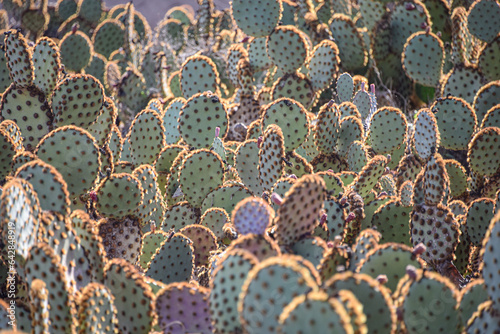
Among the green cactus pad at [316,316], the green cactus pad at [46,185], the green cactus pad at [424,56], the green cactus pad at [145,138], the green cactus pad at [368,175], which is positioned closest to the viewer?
the green cactus pad at [316,316]

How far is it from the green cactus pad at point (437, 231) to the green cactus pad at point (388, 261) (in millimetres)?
784

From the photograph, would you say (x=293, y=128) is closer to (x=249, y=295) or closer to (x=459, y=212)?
(x=459, y=212)

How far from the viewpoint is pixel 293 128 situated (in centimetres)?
427

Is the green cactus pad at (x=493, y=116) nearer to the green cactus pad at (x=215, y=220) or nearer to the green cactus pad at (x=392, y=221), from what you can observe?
the green cactus pad at (x=392, y=221)

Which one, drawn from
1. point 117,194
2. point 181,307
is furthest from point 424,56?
point 181,307

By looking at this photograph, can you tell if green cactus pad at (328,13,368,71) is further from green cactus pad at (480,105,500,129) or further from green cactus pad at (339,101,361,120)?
green cactus pad at (480,105,500,129)

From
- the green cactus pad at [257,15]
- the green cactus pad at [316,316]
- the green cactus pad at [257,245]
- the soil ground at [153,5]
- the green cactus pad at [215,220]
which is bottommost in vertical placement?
the soil ground at [153,5]

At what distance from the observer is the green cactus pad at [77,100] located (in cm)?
374

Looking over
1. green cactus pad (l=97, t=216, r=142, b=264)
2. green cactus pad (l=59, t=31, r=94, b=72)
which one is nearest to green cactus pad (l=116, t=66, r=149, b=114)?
green cactus pad (l=59, t=31, r=94, b=72)

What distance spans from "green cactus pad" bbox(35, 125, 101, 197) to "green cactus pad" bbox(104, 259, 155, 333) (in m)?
0.74

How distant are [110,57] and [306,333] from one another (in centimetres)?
765

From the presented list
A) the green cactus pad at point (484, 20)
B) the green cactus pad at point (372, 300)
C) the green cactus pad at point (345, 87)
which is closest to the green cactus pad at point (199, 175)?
the green cactus pad at point (345, 87)

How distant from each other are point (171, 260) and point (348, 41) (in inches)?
160

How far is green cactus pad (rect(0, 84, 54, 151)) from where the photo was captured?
388 cm
